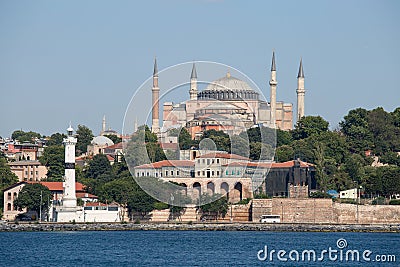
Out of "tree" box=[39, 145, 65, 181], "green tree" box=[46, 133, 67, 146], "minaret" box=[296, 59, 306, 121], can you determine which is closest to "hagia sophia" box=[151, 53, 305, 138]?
"minaret" box=[296, 59, 306, 121]

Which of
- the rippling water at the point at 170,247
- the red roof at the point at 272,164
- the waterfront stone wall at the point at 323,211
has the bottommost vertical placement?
the rippling water at the point at 170,247

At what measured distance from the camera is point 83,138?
9744 centimetres

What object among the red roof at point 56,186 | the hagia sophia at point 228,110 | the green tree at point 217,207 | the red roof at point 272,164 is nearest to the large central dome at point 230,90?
the hagia sophia at point 228,110

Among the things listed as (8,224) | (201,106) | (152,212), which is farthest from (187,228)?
(201,106)

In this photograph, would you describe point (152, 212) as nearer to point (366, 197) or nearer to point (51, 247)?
point (366, 197)

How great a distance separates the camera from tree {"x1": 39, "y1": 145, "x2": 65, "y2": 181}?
78250mm

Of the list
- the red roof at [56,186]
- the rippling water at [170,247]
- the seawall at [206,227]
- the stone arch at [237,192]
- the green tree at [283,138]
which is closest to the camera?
the rippling water at [170,247]

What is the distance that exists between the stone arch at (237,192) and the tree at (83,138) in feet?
89.7

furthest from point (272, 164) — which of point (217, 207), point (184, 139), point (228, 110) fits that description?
point (228, 110)

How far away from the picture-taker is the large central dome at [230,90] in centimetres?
9180

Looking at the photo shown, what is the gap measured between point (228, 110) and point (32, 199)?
29402 millimetres

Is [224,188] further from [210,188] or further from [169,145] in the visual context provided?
[169,145]

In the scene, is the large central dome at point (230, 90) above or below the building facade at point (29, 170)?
above

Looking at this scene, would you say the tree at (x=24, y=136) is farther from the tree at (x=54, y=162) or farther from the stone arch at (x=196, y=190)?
the stone arch at (x=196, y=190)
